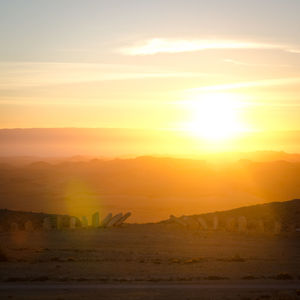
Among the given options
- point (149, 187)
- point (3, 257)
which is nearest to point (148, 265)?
point (3, 257)

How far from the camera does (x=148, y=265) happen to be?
12.9 meters

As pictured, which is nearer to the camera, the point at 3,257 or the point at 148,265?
the point at 148,265

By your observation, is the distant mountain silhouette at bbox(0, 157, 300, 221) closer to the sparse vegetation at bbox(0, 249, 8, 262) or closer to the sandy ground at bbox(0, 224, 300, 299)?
the sandy ground at bbox(0, 224, 300, 299)

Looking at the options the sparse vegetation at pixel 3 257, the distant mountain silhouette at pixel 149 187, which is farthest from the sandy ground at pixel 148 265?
the distant mountain silhouette at pixel 149 187

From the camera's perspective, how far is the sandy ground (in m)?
9.89

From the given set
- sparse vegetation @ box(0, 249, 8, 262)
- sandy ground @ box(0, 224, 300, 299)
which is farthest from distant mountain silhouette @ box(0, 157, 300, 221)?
sparse vegetation @ box(0, 249, 8, 262)

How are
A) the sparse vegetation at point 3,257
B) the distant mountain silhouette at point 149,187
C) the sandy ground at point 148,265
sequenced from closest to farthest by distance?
the sandy ground at point 148,265 → the sparse vegetation at point 3,257 → the distant mountain silhouette at point 149,187

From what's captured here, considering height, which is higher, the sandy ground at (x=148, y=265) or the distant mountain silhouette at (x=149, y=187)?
the distant mountain silhouette at (x=149, y=187)

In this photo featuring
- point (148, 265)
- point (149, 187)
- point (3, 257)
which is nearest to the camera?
point (148, 265)

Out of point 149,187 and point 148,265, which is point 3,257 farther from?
point 149,187

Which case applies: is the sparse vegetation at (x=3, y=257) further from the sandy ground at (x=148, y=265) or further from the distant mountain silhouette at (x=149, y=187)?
the distant mountain silhouette at (x=149, y=187)

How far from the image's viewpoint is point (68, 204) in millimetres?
37500

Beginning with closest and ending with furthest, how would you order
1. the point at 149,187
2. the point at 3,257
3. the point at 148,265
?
the point at 148,265 → the point at 3,257 → the point at 149,187

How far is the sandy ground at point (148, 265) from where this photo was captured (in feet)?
32.4
